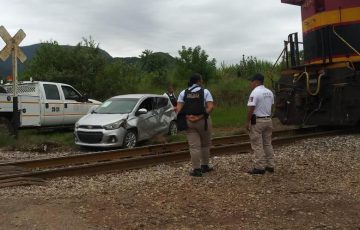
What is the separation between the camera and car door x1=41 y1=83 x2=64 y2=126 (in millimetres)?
16984

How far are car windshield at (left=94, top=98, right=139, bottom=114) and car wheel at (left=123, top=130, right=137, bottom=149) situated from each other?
69 cm

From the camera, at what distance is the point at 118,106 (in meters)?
13.9

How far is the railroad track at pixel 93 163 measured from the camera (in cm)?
831

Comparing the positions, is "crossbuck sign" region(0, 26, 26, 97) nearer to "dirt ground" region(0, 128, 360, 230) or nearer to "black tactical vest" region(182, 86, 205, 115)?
"dirt ground" region(0, 128, 360, 230)

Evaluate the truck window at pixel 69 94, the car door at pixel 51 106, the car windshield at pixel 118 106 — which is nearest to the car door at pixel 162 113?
the car windshield at pixel 118 106

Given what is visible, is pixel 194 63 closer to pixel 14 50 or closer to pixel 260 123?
pixel 14 50

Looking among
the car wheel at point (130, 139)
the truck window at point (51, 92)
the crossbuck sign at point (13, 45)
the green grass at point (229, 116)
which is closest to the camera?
the car wheel at point (130, 139)

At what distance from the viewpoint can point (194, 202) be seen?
6516 mm

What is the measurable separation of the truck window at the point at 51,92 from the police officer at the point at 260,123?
421 inches

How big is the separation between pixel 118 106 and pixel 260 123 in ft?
20.8

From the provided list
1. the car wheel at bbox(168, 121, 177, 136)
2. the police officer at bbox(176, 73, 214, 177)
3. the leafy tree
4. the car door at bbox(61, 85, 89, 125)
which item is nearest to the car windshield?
the car wheel at bbox(168, 121, 177, 136)

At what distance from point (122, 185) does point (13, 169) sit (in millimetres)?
2555

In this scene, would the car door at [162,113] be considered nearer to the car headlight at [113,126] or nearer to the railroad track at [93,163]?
the car headlight at [113,126]

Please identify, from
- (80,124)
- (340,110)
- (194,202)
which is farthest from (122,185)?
(340,110)
